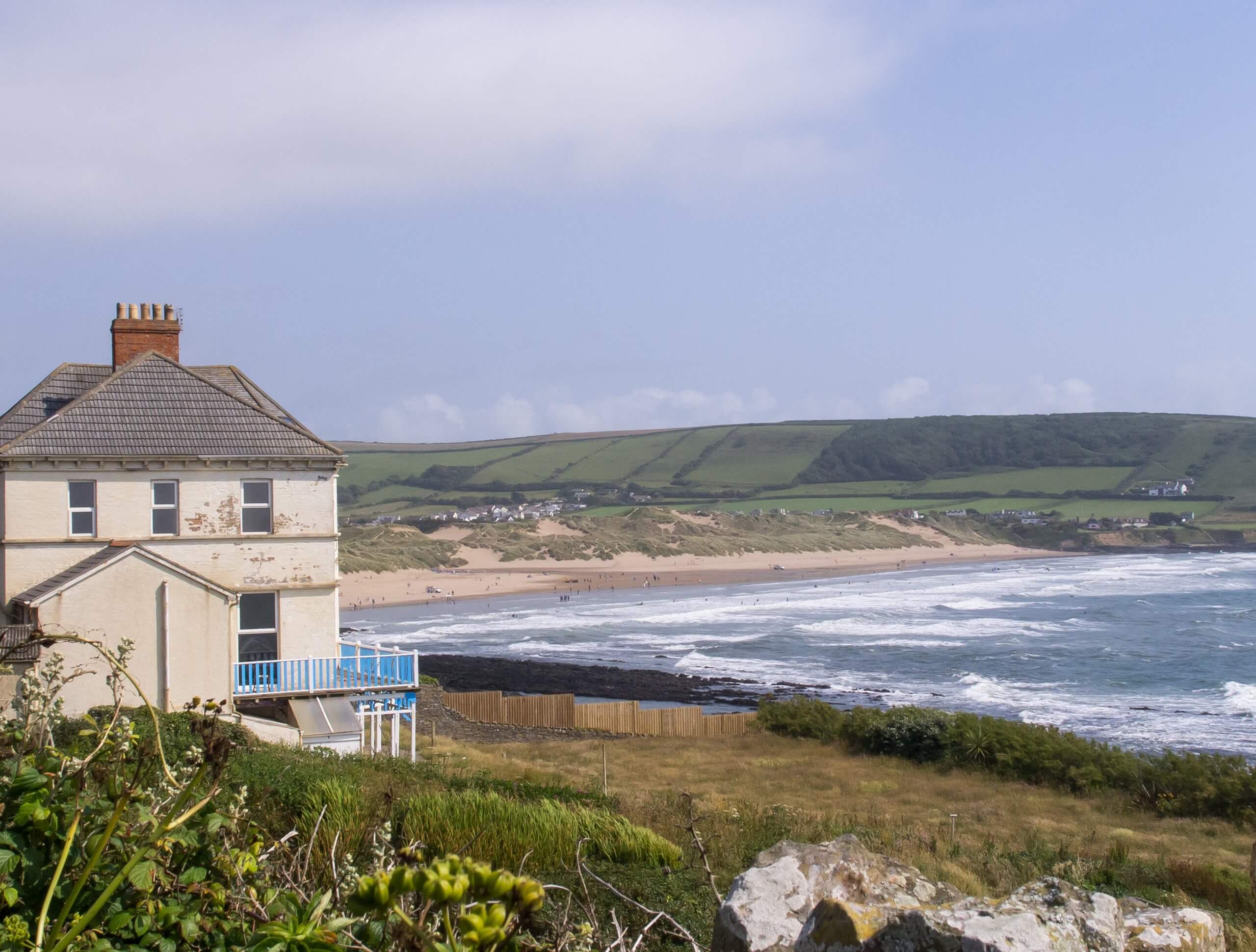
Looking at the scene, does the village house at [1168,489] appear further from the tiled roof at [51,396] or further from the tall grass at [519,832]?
the tall grass at [519,832]

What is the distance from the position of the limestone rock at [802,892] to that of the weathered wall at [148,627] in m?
13.8

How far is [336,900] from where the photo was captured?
151 inches

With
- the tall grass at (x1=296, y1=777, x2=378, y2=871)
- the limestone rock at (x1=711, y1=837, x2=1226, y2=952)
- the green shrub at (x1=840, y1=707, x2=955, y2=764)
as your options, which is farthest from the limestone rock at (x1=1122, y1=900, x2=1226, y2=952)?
the green shrub at (x1=840, y1=707, x2=955, y2=764)

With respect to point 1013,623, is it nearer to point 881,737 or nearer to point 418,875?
point 881,737

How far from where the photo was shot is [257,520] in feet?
66.6

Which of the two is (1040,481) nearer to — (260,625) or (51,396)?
(260,625)

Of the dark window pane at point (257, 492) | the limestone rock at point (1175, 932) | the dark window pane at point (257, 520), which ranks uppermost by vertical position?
the dark window pane at point (257, 492)

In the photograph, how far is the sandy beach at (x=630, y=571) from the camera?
85.5m

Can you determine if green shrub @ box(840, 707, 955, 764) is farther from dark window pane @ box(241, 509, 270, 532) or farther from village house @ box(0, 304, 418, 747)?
dark window pane @ box(241, 509, 270, 532)

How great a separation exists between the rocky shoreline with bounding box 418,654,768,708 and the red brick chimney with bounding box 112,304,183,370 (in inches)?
818

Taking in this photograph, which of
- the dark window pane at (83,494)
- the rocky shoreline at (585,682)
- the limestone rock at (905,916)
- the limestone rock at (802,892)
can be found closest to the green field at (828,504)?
the rocky shoreline at (585,682)

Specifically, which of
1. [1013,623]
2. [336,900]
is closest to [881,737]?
[336,900]

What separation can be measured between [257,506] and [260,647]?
8.29 ft

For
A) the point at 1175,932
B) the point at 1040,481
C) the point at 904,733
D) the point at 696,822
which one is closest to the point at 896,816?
the point at 904,733
